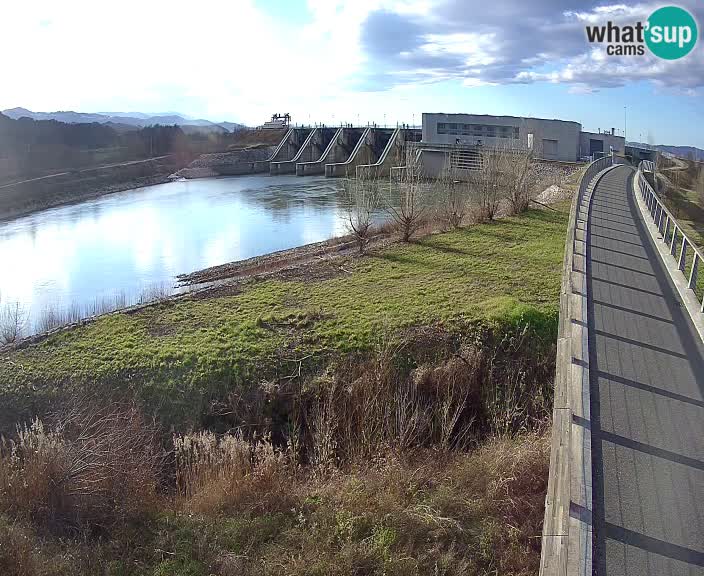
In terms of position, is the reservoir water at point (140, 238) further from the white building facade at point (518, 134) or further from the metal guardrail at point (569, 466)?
the white building facade at point (518, 134)

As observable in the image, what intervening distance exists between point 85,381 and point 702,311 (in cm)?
1167

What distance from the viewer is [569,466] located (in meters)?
5.93

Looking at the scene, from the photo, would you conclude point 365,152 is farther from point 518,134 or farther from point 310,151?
point 518,134

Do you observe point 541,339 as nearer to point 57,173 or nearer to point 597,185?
point 597,185

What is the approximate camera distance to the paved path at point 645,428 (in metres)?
5.30

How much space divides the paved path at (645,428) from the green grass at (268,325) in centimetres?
243

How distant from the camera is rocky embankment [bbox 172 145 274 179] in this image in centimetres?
6888

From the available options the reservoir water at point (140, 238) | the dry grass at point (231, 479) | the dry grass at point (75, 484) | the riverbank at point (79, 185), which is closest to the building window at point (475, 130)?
the reservoir water at point (140, 238)

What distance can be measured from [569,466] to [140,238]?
30.8 meters

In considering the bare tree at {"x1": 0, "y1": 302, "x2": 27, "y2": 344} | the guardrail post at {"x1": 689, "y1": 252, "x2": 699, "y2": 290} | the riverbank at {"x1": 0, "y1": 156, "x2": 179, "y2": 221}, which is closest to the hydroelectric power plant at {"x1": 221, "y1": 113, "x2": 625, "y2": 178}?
the riverbank at {"x1": 0, "y1": 156, "x2": 179, "y2": 221}

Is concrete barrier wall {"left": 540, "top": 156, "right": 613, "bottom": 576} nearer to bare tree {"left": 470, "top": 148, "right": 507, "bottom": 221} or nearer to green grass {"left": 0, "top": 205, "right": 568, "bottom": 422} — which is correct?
green grass {"left": 0, "top": 205, "right": 568, "bottom": 422}

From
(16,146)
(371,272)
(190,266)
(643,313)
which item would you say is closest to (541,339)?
(643,313)

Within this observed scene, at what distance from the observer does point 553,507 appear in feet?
18.2

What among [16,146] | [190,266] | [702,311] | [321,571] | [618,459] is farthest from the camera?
[16,146]
